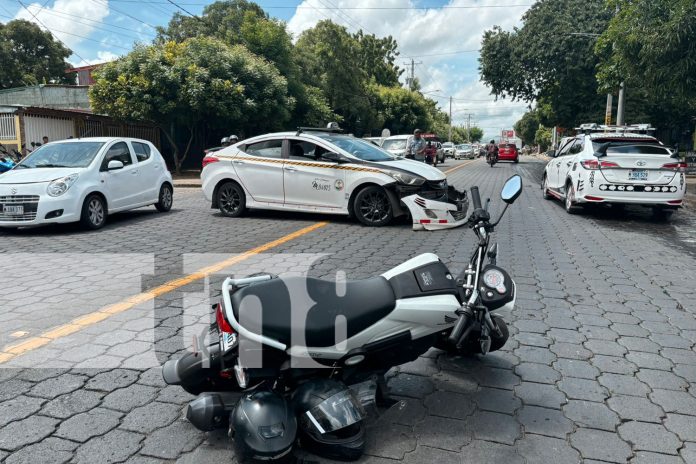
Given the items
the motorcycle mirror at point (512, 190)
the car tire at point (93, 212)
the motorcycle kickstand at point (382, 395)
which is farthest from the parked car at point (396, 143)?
the motorcycle kickstand at point (382, 395)

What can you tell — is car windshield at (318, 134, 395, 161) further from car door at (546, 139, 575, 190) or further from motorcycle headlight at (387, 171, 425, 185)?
car door at (546, 139, 575, 190)

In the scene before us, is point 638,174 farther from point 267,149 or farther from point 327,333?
point 327,333

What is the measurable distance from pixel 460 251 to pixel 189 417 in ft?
16.5

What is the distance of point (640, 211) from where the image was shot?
37.7ft

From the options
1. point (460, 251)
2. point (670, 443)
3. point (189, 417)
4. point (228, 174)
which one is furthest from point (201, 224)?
point (670, 443)

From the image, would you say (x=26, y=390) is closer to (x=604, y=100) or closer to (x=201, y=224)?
(x=201, y=224)

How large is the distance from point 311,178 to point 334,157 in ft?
1.87

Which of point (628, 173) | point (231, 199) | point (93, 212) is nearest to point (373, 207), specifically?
point (231, 199)

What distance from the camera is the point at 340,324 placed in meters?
2.58

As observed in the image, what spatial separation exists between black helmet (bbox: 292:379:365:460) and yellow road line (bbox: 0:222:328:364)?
90.4 inches

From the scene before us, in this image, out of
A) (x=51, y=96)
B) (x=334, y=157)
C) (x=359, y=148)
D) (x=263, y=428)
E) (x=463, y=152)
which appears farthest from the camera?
(x=463, y=152)

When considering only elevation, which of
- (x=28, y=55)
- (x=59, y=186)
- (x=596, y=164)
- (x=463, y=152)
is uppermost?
(x=28, y=55)

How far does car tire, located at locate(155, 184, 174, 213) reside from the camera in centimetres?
1130

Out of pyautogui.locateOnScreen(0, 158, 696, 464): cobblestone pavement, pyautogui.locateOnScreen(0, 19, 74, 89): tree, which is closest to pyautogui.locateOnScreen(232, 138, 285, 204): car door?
pyautogui.locateOnScreen(0, 158, 696, 464): cobblestone pavement
